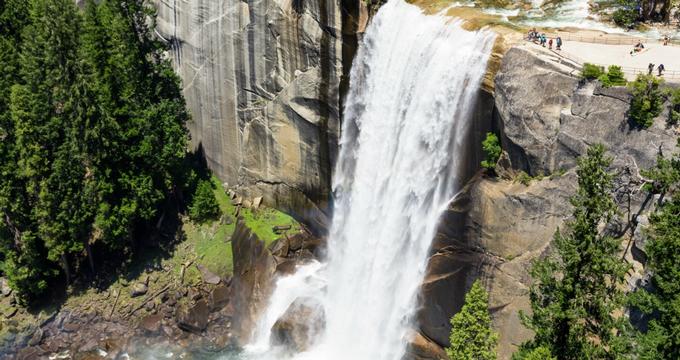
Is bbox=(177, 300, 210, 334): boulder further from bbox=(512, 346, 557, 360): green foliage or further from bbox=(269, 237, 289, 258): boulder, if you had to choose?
bbox=(512, 346, 557, 360): green foliage

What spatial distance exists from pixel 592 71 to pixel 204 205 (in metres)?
34.0

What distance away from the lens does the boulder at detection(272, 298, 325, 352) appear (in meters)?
46.2

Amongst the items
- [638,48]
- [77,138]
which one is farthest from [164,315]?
[638,48]

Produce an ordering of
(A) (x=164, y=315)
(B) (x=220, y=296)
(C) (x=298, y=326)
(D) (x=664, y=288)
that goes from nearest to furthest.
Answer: (D) (x=664, y=288) < (C) (x=298, y=326) < (A) (x=164, y=315) < (B) (x=220, y=296)

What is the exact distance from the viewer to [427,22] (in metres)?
41.5

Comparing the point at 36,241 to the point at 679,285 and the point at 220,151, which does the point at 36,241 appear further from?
the point at 679,285

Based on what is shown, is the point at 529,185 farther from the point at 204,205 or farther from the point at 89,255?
the point at 89,255

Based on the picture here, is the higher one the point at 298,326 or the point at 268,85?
the point at 268,85

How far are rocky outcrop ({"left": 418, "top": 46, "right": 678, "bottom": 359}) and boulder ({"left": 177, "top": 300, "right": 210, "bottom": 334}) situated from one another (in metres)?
19.4

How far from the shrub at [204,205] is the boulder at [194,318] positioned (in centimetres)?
830

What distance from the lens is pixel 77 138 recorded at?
47188 millimetres

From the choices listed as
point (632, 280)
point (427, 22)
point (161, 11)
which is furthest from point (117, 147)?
point (632, 280)

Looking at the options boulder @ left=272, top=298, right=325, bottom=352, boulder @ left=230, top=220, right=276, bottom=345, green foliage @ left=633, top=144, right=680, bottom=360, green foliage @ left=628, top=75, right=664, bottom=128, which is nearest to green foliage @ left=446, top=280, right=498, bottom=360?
green foliage @ left=633, top=144, right=680, bottom=360

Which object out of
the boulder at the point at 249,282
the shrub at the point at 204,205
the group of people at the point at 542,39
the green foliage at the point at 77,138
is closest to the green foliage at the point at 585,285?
the group of people at the point at 542,39
